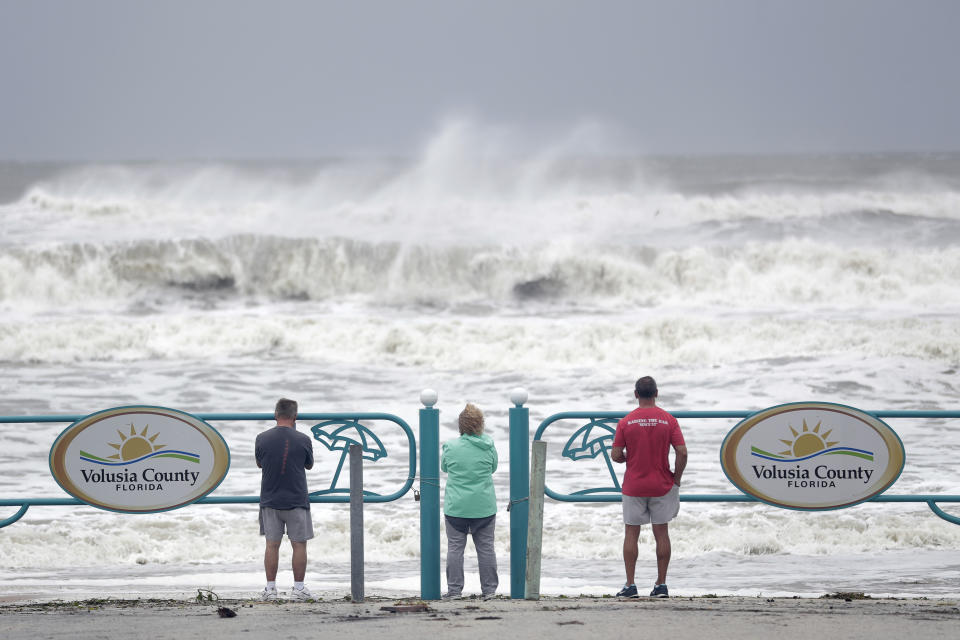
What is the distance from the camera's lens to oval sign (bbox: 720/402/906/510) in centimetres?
616

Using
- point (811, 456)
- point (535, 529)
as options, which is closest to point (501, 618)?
point (535, 529)

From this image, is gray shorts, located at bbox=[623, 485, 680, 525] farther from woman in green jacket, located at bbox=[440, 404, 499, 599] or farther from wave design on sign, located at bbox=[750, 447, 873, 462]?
woman in green jacket, located at bbox=[440, 404, 499, 599]

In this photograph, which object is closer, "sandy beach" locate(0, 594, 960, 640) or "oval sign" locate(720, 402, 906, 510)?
"sandy beach" locate(0, 594, 960, 640)

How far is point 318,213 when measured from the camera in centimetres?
3847

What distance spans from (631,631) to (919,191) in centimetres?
4473

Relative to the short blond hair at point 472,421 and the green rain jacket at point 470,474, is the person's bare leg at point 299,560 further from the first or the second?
the short blond hair at point 472,421

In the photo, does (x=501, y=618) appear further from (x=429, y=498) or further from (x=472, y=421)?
(x=472, y=421)

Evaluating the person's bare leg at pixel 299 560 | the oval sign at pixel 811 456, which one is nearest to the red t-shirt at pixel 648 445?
the oval sign at pixel 811 456

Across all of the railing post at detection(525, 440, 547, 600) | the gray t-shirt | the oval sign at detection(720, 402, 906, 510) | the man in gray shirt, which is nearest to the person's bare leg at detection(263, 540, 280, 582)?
the man in gray shirt

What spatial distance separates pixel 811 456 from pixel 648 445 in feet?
3.42

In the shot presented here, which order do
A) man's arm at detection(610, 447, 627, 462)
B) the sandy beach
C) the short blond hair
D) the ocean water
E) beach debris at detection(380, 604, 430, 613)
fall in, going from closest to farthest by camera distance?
the sandy beach → beach debris at detection(380, 604, 430, 613) → man's arm at detection(610, 447, 627, 462) → the short blond hair → the ocean water

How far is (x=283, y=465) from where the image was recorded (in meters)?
6.11

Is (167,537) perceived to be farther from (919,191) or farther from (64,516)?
(919,191)

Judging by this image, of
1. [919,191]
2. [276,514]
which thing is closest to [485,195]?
[919,191]
